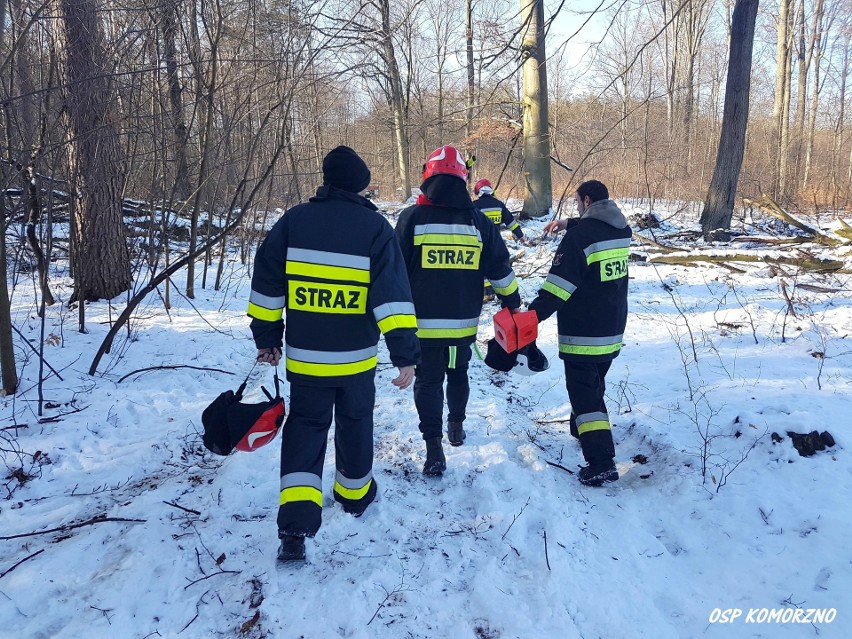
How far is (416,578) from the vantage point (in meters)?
2.51

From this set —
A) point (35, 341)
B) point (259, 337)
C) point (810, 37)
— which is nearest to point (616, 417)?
point (259, 337)

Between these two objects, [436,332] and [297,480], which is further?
[436,332]

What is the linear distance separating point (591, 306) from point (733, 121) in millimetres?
9931

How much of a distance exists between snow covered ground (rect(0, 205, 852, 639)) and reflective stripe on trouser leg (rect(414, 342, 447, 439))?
1.09 feet

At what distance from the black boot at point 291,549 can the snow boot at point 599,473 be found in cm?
189

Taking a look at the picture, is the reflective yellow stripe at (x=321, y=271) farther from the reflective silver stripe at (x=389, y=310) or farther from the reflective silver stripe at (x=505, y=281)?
the reflective silver stripe at (x=505, y=281)

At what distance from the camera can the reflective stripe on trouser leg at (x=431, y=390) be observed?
3.52 m

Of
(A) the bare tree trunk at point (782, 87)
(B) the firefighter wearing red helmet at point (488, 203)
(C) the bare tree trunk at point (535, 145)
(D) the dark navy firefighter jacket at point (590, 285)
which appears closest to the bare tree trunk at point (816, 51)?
(A) the bare tree trunk at point (782, 87)

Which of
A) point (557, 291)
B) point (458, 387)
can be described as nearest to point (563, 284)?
point (557, 291)

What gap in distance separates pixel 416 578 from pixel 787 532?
6.42 ft

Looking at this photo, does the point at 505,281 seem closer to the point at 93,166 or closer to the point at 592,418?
the point at 592,418

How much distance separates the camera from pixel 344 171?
268 centimetres

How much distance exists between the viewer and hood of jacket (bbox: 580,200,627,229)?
3.38 metres

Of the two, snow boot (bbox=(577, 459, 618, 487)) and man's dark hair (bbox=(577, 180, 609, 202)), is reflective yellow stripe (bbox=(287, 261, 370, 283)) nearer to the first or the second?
man's dark hair (bbox=(577, 180, 609, 202))
